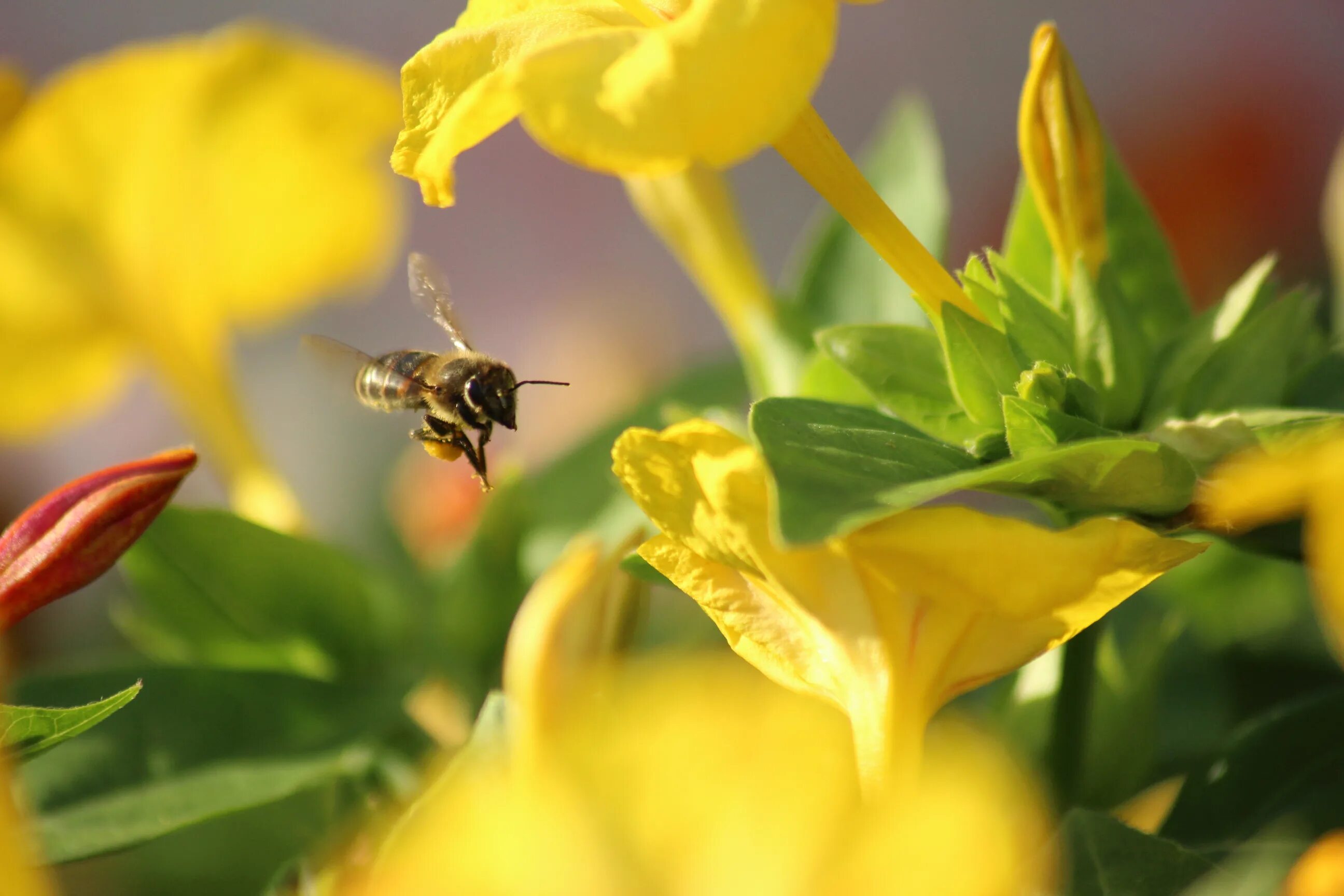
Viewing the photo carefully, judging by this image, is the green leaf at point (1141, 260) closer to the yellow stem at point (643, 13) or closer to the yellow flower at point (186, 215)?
the yellow stem at point (643, 13)

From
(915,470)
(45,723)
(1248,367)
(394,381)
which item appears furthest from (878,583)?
(394,381)

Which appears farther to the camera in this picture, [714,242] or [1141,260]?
[714,242]

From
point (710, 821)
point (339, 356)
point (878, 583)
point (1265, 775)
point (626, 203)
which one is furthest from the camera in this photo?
point (626, 203)

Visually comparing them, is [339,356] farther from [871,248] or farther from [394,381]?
[871,248]

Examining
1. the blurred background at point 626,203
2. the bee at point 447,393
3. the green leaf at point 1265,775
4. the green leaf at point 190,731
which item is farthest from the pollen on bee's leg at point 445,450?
the blurred background at point 626,203

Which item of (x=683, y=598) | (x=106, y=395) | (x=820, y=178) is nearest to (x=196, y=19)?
(x=106, y=395)

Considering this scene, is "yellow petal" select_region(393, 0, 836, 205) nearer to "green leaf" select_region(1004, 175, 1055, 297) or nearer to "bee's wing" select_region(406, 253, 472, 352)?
"green leaf" select_region(1004, 175, 1055, 297)

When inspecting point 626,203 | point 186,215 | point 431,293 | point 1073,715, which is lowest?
point 626,203

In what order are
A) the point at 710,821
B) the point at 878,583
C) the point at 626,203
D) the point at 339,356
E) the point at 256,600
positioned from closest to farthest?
the point at 710,821 → the point at 878,583 → the point at 256,600 → the point at 339,356 → the point at 626,203
